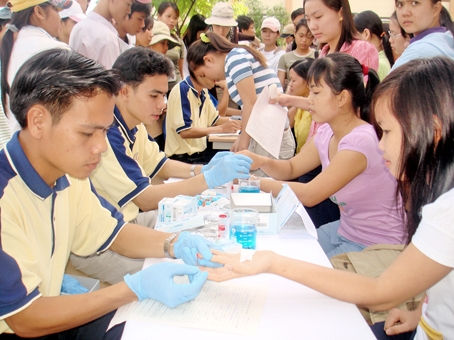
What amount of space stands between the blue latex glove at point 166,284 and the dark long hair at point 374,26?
11.1 ft

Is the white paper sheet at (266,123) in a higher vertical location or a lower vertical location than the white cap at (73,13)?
lower

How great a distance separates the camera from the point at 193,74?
10.9 feet

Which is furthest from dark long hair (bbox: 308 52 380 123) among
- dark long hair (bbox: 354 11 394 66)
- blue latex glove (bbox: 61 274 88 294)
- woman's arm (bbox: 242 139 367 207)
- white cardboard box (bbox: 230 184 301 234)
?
dark long hair (bbox: 354 11 394 66)

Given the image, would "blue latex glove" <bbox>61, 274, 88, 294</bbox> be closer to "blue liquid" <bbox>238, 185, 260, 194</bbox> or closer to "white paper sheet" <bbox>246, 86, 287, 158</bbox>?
"blue liquid" <bbox>238, 185, 260, 194</bbox>

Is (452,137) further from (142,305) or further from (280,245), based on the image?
(142,305)

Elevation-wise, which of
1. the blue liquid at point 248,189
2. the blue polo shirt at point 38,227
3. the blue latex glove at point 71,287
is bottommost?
the blue latex glove at point 71,287

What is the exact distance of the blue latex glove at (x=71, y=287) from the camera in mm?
1371

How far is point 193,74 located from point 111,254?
1990mm

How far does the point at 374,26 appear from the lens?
146 inches

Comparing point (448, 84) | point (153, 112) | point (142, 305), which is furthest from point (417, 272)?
point (153, 112)

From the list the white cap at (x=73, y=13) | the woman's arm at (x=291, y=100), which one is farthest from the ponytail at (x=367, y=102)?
the white cap at (x=73, y=13)

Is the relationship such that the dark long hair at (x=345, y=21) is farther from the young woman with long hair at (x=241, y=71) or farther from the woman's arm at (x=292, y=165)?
the woman's arm at (x=292, y=165)

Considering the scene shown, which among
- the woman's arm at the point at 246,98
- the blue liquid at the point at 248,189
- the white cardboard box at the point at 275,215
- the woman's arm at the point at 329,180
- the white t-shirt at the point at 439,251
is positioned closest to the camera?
the white t-shirt at the point at 439,251

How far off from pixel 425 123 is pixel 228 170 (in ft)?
3.12
